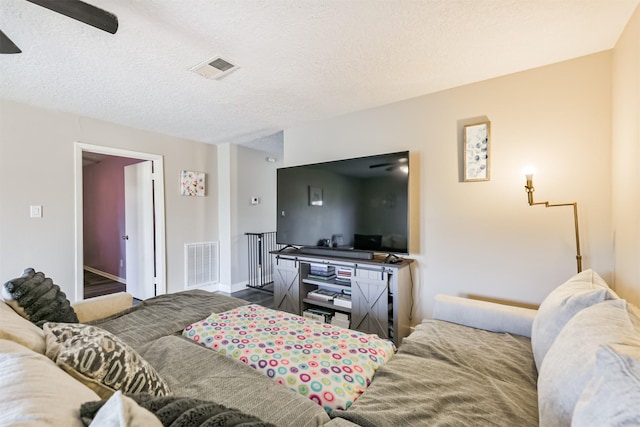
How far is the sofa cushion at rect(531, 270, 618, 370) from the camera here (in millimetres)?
1166

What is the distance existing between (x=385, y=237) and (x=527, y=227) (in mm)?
1136

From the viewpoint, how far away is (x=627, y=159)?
163 centimetres

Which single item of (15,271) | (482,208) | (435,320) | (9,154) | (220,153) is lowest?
(435,320)

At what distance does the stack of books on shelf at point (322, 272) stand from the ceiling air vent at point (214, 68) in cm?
205

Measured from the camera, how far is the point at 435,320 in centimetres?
199

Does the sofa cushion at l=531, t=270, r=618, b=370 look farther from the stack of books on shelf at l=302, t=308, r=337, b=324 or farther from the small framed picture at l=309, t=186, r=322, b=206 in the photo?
the small framed picture at l=309, t=186, r=322, b=206

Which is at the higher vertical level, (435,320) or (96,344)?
(96,344)

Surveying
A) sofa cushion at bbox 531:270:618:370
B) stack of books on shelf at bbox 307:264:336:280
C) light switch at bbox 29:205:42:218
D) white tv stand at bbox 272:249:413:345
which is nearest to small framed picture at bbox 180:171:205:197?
light switch at bbox 29:205:42:218

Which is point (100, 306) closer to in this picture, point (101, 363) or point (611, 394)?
point (101, 363)

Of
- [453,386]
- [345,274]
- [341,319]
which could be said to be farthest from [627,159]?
[341,319]

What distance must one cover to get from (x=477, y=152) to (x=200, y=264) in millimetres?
3955

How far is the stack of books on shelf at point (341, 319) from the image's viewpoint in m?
2.81

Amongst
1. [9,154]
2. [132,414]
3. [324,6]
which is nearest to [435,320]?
[132,414]

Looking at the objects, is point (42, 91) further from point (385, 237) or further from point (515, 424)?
point (515, 424)
